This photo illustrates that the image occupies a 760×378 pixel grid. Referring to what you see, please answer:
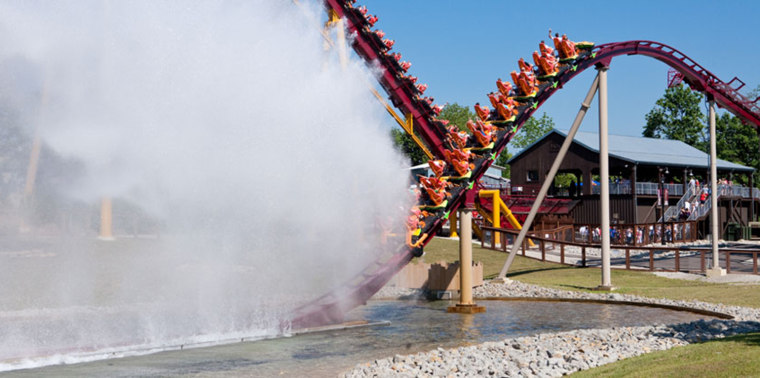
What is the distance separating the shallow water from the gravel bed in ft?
4.08

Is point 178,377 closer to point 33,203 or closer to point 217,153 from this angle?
point 217,153

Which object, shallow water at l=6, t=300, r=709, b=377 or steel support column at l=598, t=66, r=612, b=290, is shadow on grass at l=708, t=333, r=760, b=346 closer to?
shallow water at l=6, t=300, r=709, b=377

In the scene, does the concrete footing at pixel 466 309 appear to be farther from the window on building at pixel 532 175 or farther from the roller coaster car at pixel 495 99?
the window on building at pixel 532 175

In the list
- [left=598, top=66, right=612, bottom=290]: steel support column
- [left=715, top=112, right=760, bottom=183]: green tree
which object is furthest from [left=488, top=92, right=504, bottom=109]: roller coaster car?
[left=715, top=112, right=760, bottom=183]: green tree

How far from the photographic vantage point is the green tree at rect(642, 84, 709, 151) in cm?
9850

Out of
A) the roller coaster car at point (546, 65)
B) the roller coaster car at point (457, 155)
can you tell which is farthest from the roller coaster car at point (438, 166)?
the roller coaster car at point (546, 65)

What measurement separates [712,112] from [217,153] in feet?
79.8

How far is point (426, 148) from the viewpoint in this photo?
1164 inches

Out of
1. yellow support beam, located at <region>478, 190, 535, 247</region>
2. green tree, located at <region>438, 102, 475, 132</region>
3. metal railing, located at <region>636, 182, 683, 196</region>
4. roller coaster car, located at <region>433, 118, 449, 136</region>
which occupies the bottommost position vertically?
yellow support beam, located at <region>478, 190, 535, 247</region>

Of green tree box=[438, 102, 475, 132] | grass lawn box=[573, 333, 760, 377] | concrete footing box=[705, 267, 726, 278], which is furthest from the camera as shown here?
green tree box=[438, 102, 475, 132]

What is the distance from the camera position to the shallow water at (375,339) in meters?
12.5

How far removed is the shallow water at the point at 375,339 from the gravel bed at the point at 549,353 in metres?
1.24

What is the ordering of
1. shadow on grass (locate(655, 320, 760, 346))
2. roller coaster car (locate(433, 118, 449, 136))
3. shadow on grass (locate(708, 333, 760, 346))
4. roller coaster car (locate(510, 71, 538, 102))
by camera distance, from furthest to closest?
1. roller coaster car (locate(433, 118, 449, 136))
2. roller coaster car (locate(510, 71, 538, 102))
3. shadow on grass (locate(655, 320, 760, 346))
4. shadow on grass (locate(708, 333, 760, 346))

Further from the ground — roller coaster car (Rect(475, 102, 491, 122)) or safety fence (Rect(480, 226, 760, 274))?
roller coaster car (Rect(475, 102, 491, 122))
